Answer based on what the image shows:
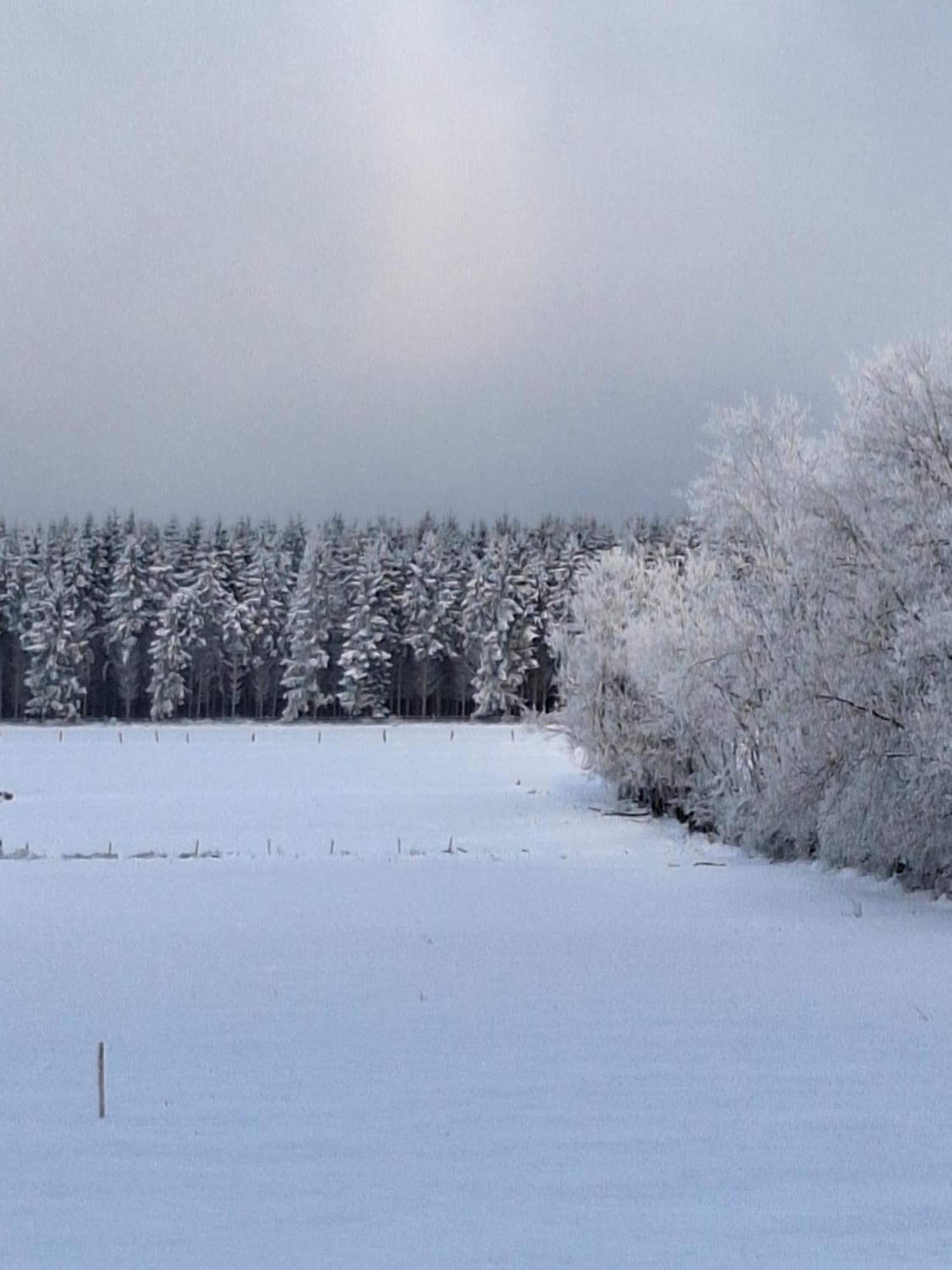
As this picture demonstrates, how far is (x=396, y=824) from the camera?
36.4 meters

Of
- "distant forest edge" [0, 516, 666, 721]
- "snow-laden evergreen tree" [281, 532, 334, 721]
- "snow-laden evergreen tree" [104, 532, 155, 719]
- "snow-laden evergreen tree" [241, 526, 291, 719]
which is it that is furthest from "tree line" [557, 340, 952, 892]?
"snow-laden evergreen tree" [104, 532, 155, 719]

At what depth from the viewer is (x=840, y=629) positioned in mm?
21703

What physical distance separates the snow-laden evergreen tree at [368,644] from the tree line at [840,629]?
213 feet

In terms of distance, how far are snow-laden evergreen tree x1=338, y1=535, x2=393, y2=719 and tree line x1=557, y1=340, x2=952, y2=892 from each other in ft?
213

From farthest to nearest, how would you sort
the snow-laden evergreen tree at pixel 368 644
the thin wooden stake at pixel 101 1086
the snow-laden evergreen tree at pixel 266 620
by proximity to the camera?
the snow-laden evergreen tree at pixel 266 620 < the snow-laden evergreen tree at pixel 368 644 < the thin wooden stake at pixel 101 1086

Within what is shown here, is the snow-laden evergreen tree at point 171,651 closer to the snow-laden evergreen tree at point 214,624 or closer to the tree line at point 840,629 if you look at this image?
the snow-laden evergreen tree at point 214,624

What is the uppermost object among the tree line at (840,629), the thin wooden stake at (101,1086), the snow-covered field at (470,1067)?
the tree line at (840,629)

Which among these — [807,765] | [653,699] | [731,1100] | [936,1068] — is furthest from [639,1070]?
[653,699]

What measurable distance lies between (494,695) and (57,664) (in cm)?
3065

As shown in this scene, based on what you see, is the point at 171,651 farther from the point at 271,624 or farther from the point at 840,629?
the point at 840,629

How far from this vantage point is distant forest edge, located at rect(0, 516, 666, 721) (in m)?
95.9

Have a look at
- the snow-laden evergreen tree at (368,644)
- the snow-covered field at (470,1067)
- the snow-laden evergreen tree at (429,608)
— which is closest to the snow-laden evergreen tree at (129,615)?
the snow-laden evergreen tree at (368,644)

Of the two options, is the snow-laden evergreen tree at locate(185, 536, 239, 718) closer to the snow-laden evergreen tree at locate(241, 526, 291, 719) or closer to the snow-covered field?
the snow-laden evergreen tree at locate(241, 526, 291, 719)

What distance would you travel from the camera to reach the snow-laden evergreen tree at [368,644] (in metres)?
95.5
